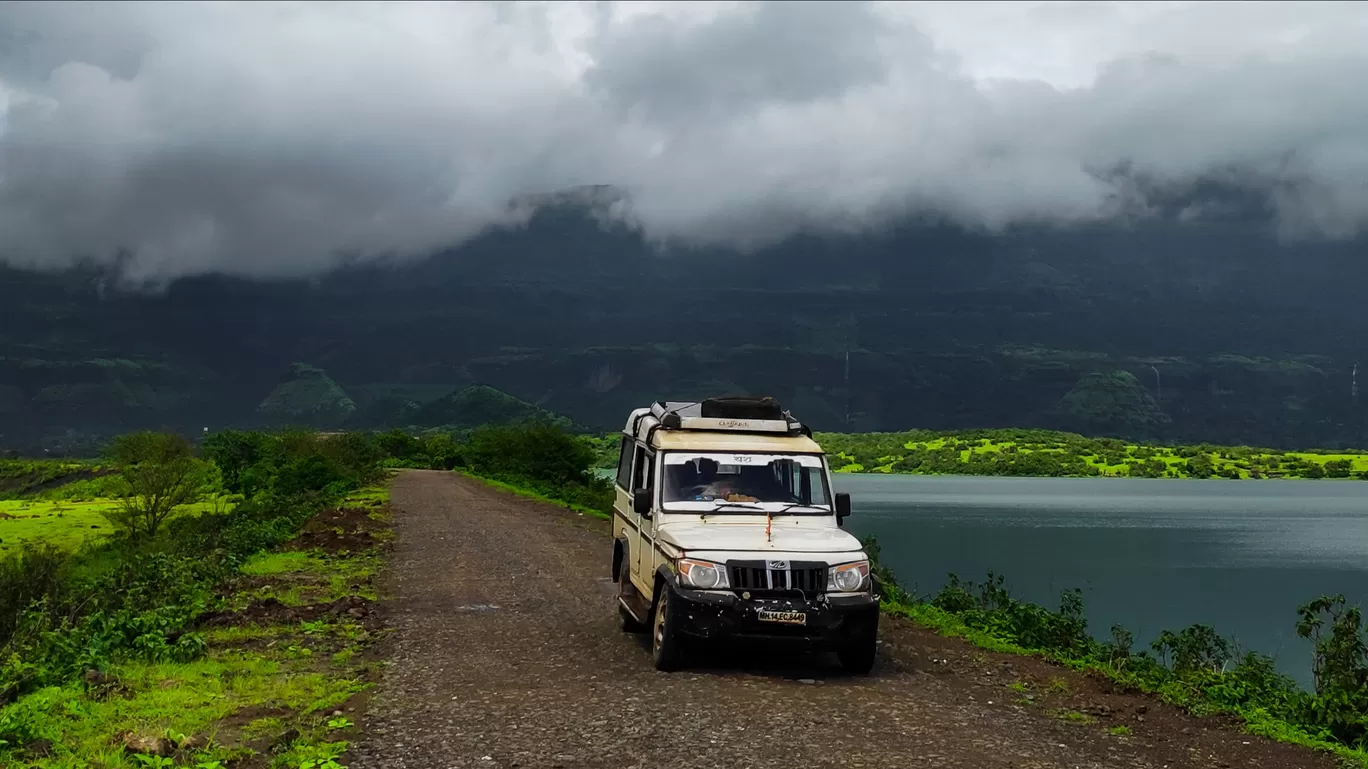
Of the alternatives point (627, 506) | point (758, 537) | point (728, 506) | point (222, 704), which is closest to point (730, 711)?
point (758, 537)

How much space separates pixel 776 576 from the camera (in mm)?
10766

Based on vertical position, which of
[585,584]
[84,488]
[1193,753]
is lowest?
[84,488]

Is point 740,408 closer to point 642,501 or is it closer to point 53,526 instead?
point 642,501

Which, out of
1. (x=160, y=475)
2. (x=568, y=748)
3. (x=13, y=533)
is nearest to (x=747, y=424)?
(x=568, y=748)

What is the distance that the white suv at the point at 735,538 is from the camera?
1073 centimetres

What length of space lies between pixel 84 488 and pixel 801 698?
13241cm

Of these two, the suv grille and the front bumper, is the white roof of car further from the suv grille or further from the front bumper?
the front bumper

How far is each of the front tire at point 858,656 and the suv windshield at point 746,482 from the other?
5.96 ft

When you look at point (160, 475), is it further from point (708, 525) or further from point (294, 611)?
point (708, 525)

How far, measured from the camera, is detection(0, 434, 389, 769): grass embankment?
315 inches

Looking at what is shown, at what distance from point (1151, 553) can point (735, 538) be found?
54.3m

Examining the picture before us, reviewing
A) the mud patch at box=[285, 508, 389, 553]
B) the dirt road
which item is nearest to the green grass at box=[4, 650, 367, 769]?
the dirt road

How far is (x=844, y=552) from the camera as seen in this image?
11.1 metres

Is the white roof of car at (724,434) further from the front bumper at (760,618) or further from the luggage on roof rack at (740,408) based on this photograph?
the front bumper at (760,618)
